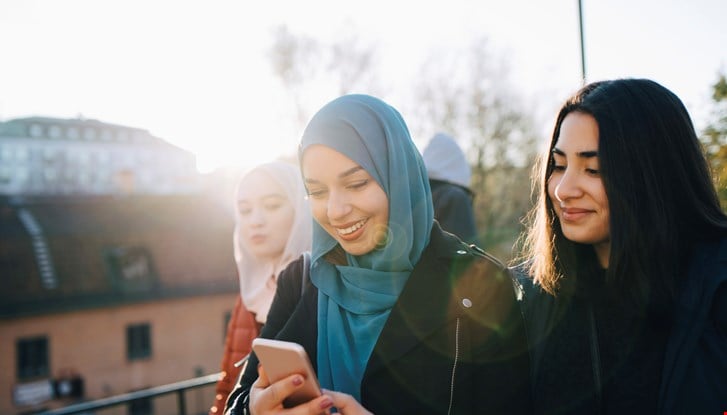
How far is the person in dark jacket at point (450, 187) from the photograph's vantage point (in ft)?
12.1

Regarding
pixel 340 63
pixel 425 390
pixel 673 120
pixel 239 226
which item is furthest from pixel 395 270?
pixel 340 63

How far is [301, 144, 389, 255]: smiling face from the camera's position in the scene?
5.75 feet

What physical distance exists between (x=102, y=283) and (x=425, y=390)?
22.8m

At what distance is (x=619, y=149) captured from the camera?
1645mm

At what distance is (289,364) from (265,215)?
172 cm

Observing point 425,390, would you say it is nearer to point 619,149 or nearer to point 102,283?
point 619,149

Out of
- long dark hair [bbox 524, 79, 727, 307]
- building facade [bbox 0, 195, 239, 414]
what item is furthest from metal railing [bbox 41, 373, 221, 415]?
building facade [bbox 0, 195, 239, 414]

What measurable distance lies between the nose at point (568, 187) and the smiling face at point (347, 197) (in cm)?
54

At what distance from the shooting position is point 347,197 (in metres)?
1.76

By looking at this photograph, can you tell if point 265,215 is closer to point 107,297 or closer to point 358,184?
point 358,184

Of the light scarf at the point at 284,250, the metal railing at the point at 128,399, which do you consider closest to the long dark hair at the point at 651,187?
the light scarf at the point at 284,250

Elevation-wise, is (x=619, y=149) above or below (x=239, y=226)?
above

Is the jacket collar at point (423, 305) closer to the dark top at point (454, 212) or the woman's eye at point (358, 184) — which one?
the woman's eye at point (358, 184)

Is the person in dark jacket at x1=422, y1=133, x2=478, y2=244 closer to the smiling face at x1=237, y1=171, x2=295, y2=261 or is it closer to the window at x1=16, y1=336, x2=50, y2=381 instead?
the smiling face at x1=237, y1=171, x2=295, y2=261
